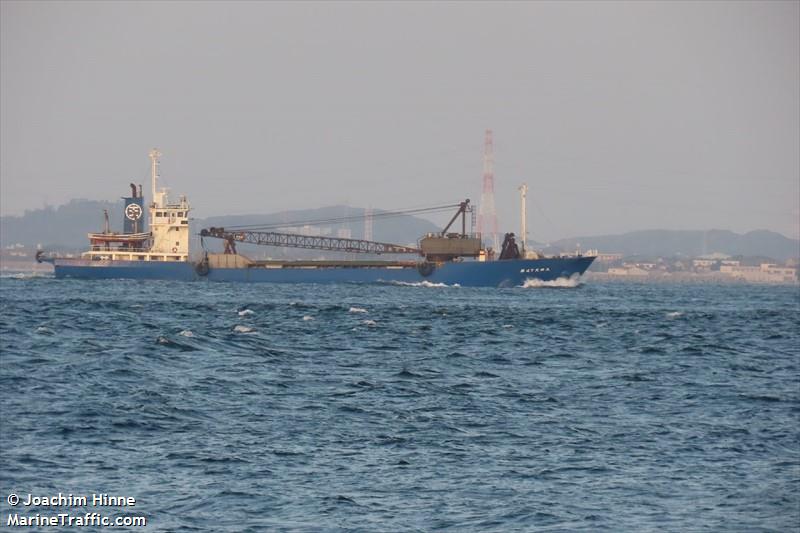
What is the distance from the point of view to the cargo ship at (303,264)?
5330 inches

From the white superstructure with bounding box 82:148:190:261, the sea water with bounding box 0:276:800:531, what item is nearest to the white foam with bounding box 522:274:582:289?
the white superstructure with bounding box 82:148:190:261

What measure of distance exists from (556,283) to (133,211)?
5904 centimetres

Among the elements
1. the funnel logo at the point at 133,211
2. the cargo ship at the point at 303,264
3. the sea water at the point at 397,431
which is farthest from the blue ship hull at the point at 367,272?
the sea water at the point at 397,431

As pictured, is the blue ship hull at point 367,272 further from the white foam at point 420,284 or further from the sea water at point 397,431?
the sea water at point 397,431

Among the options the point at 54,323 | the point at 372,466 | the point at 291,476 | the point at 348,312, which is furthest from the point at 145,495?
the point at 348,312

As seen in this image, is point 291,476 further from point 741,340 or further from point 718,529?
point 741,340

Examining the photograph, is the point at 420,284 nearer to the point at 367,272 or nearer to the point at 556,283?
the point at 367,272

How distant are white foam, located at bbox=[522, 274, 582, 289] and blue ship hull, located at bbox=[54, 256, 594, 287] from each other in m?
0.35

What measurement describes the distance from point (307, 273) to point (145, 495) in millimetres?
119675

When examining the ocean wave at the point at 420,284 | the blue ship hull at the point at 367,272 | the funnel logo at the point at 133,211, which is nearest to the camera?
the ocean wave at the point at 420,284

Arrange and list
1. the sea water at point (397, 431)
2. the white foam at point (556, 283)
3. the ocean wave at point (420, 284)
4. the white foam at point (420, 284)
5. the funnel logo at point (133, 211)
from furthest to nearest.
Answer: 1. the funnel logo at point (133, 211)
2. the white foam at point (556, 283)
3. the ocean wave at point (420, 284)
4. the white foam at point (420, 284)
5. the sea water at point (397, 431)

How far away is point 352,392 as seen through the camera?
100 feet

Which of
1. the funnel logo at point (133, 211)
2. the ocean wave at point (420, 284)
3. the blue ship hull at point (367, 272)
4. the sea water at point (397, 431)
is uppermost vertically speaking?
the funnel logo at point (133, 211)

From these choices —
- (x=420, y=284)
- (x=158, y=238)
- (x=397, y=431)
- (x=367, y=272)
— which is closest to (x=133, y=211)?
(x=158, y=238)
